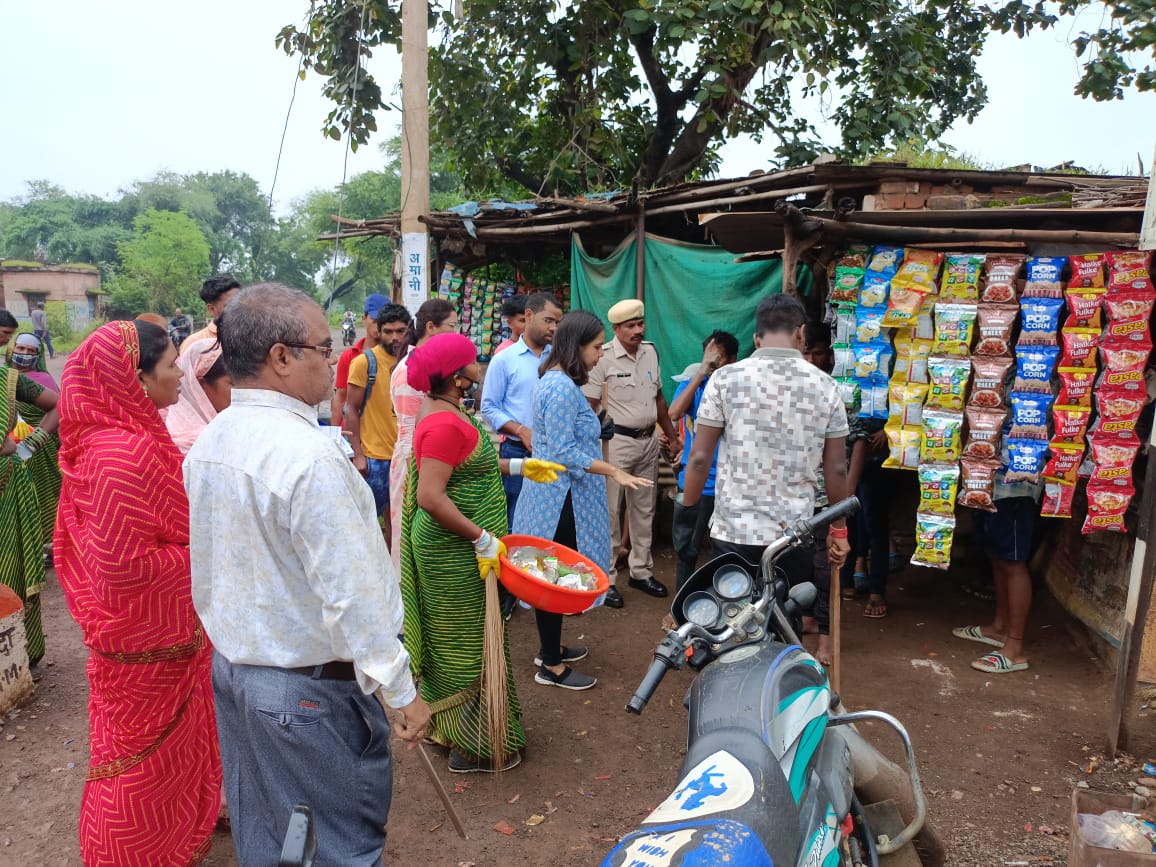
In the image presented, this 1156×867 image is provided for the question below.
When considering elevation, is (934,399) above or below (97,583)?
above

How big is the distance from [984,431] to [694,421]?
1.54 meters

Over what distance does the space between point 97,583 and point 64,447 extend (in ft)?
1.50

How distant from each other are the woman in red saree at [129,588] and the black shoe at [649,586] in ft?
11.6

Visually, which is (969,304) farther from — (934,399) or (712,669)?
(712,669)

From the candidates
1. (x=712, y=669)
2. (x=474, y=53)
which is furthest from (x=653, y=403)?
(x=474, y=53)

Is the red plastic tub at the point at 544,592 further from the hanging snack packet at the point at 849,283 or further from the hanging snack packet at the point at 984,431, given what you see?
the hanging snack packet at the point at 849,283

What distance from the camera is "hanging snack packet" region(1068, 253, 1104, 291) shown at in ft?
12.9

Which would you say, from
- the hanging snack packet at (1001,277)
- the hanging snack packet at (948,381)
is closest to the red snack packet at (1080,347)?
the hanging snack packet at (1001,277)

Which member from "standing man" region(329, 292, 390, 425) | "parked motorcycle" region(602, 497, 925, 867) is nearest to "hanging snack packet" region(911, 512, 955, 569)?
"parked motorcycle" region(602, 497, 925, 867)

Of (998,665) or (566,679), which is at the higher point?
(998,665)

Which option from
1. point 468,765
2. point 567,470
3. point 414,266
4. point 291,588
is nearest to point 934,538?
point 567,470

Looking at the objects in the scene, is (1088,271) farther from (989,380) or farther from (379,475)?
(379,475)

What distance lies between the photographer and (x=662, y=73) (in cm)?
962

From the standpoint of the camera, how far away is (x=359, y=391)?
5418mm
